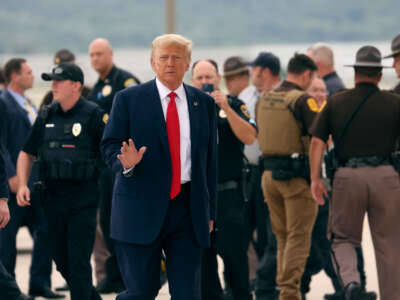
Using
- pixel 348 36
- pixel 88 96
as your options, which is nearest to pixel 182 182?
pixel 88 96

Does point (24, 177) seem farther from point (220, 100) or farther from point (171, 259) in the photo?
point (171, 259)

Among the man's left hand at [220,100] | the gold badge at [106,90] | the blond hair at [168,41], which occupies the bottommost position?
the man's left hand at [220,100]

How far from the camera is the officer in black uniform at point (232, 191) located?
662 centimetres

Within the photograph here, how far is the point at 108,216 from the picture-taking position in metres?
8.52

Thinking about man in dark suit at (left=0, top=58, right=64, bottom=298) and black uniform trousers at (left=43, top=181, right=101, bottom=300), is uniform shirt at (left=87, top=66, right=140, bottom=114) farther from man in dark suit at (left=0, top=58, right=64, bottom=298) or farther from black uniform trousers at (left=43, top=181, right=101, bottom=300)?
black uniform trousers at (left=43, top=181, right=101, bottom=300)

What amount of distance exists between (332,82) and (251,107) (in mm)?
1336

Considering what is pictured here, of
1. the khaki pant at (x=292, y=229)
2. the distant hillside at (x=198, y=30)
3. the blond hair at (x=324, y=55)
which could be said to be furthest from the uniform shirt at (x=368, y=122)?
the distant hillside at (x=198, y=30)

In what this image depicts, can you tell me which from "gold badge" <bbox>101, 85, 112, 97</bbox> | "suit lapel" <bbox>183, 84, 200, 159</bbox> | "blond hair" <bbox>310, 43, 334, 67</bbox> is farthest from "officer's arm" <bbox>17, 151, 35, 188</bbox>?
"blond hair" <bbox>310, 43, 334, 67</bbox>

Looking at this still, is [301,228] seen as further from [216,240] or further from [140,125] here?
[140,125]

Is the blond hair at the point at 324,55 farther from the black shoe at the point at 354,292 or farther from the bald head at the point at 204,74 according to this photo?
the black shoe at the point at 354,292

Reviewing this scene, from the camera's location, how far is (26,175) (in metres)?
6.60

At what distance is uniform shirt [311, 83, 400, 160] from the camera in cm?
657

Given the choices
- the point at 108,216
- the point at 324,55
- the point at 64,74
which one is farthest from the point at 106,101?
the point at 324,55

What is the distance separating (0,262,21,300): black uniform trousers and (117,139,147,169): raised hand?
2069 mm
